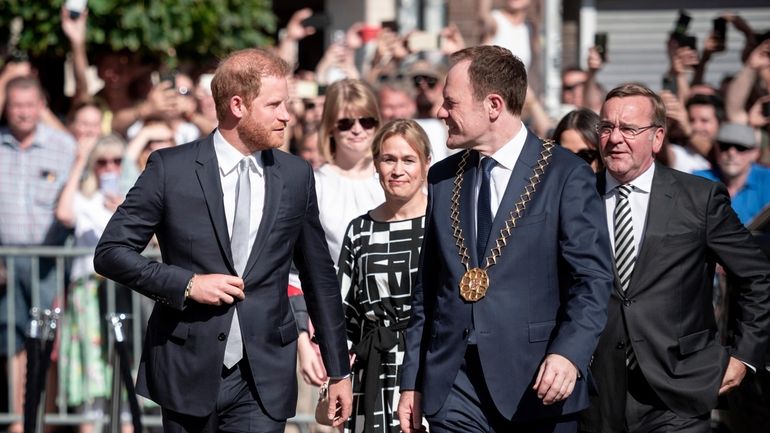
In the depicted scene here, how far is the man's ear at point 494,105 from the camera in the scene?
4914 mm

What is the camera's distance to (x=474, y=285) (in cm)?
485

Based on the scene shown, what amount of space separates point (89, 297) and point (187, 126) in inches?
80.0

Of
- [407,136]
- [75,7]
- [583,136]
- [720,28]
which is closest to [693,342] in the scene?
[583,136]

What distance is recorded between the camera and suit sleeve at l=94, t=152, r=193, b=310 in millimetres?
5086

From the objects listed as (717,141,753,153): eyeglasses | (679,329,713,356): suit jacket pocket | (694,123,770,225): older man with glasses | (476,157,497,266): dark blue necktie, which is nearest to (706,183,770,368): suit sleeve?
(679,329,713,356): suit jacket pocket

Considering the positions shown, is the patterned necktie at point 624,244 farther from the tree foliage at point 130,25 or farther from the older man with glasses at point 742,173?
the tree foliage at point 130,25

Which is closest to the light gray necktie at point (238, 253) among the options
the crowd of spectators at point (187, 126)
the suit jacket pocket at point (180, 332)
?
the suit jacket pocket at point (180, 332)

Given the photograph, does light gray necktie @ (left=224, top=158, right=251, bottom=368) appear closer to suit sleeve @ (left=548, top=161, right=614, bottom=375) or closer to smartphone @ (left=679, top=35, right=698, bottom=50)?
suit sleeve @ (left=548, top=161, right=614, bottom=375)

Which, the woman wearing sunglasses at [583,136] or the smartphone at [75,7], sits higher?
the smartphone at [75,7]

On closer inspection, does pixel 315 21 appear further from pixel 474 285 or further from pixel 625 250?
pixel 474 285

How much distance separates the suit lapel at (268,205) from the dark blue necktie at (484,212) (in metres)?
0.84

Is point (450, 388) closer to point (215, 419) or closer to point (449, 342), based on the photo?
point (449, 342)

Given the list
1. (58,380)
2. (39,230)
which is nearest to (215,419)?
(58,380)

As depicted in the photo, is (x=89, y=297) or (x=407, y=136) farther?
(x=89, y=297)
